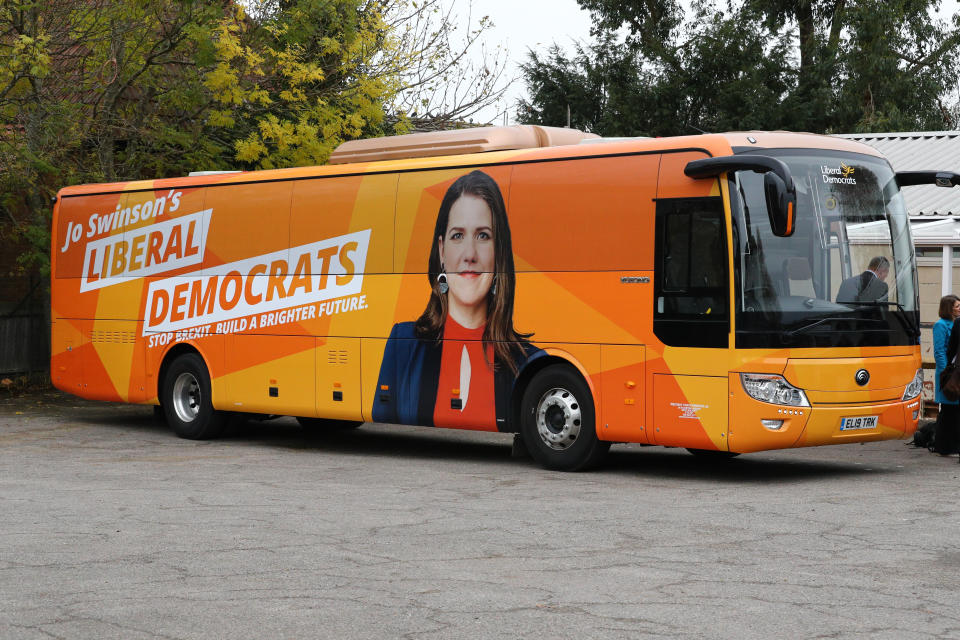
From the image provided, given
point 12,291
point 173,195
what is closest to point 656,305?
point 173,195

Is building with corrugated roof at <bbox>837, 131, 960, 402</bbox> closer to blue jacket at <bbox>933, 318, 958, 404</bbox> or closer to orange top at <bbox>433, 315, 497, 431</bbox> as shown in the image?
blue jacket at <bbox>933, 318, 958, 404</bbox>

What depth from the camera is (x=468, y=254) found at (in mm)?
14031

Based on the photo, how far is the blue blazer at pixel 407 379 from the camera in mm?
14422

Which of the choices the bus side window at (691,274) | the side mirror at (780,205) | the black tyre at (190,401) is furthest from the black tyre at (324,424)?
the side mirror at (780,205)

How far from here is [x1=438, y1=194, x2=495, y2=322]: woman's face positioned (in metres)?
13.9

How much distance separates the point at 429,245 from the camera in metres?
14.4

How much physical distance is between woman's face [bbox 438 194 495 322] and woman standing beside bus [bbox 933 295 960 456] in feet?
15.8

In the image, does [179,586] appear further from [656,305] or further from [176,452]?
[176,452]

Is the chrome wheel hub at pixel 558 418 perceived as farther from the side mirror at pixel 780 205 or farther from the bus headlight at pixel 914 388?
the bus headlight at pixel 914 388

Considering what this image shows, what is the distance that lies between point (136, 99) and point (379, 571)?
16657 millimetres

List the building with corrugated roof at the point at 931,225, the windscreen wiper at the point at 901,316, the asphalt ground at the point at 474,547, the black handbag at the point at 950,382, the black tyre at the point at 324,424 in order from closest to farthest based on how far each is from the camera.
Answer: the asphalt ground at the point at 474,547 → the windscreen wiper at the point at 901,316 → the black handbag at the point at 950,382 → the building with corrugated roof at the point at 931,225 → the black tyre at the point at 324,424

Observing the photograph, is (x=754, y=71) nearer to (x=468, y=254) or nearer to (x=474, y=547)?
(x=468, y=254)

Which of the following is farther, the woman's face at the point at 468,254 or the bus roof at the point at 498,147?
the woman's face at the point at 468,254

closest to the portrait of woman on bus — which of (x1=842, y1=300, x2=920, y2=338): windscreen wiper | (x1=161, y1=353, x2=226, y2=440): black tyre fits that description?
(x1=842, y1=300, x2=920, y2=338): windscreen wiper
